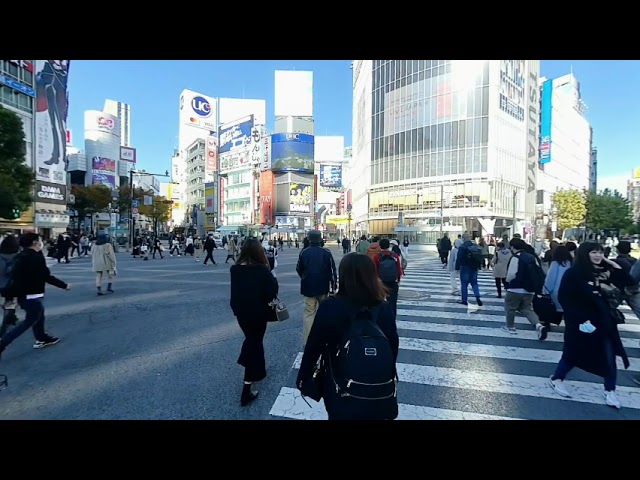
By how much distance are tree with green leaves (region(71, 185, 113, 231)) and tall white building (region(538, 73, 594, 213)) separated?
247 feet

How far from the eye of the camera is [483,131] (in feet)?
153

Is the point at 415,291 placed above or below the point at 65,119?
below

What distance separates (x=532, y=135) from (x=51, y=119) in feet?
244

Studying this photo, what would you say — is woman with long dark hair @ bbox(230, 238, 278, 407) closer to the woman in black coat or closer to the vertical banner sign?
the woman in black coat

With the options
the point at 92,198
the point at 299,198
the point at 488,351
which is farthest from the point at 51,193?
the point at 488,351

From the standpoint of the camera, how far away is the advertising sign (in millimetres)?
41719

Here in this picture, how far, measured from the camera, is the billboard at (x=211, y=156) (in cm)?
8275

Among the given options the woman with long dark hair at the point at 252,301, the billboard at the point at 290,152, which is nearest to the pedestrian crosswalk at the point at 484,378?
the woman with long dark hair at the point at 252,301

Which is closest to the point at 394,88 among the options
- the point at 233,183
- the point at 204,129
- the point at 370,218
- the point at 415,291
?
the point at 370,218

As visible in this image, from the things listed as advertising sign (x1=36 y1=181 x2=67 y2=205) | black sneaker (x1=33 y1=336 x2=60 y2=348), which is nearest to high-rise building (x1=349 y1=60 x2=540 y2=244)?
black sneaker (x1=33 y1=336 x2=60 y2=348)
